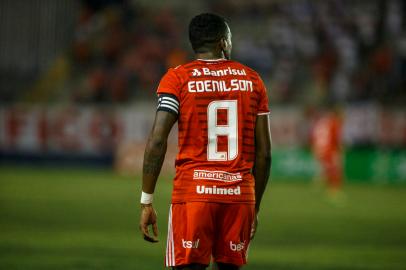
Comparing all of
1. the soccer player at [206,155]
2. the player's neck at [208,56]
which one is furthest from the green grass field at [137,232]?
the player's neck at [208,56]

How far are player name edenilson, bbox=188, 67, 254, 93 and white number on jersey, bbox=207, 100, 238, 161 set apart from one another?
0.29 ft

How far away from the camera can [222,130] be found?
572 cm

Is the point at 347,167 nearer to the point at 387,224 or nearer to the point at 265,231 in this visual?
the point at 387,224

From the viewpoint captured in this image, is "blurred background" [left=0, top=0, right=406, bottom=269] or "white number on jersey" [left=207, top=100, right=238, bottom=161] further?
"blurred background" [left=0, top=0, right=406, bottom=269]

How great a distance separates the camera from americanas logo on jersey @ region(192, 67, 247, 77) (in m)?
5.72

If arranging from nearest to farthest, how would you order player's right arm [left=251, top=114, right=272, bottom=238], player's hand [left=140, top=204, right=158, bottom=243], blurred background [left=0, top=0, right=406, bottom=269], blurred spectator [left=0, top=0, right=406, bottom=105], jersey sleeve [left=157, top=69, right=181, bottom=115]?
1. jersey sleeve [left=157, top=69, right=181, bottom=115]
2. player's hand [left=140, top=204, right=158, bottom=243]
3. player's right arm [left=251, top=114, right=272, bottom=238]
4. blurred background [left=0, top=0, right=406, bottom=269]
5. blurred spectator [left=0, top=0, right=406, bottom=105]

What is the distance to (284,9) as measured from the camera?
3145cm

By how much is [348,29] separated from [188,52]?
18.0 ft

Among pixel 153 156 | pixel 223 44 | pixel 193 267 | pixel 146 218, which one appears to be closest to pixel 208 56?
pixel 223 44

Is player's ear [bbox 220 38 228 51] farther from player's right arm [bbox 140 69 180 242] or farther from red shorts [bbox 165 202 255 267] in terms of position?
red shorts [bbox 165 202 255 267]

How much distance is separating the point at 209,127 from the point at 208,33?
60 cm


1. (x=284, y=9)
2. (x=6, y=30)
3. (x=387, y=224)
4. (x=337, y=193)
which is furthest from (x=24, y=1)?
(x=387, y=224)

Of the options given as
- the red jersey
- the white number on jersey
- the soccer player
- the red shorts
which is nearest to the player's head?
the soccer player

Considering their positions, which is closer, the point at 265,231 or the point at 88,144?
→ the point at 265,231
